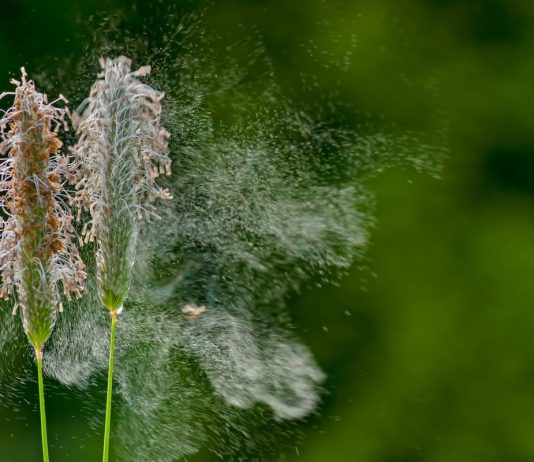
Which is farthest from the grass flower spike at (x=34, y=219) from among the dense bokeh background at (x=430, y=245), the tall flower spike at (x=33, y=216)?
the dense bokeh background at (x=430, y=245)

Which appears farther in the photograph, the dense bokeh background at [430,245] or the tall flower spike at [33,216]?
the dense bokeh background at [430,245]

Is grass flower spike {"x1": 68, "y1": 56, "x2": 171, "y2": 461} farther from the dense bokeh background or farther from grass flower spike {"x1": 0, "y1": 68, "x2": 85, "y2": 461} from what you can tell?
the dense bokeh background

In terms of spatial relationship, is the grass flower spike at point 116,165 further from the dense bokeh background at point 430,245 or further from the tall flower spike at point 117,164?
the dense bokeh background at point 430,245

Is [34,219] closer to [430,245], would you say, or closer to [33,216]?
[33,216]

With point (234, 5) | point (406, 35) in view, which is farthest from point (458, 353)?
point (234, 5)

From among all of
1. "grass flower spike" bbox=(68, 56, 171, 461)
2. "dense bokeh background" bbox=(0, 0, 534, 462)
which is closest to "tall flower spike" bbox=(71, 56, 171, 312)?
"grass flower spike" bbox=(68, 56, 171, 461)

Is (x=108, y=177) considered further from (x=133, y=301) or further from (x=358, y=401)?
(x=358, y=401)

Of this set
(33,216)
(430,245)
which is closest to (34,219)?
(33,216)
